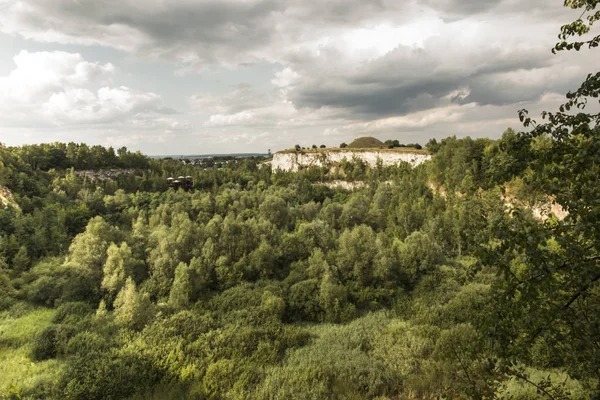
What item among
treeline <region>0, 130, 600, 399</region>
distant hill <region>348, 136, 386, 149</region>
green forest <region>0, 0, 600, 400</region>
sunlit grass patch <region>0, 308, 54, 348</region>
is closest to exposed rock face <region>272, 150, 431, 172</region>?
green forest <region>0, 0, 600, 400</region>

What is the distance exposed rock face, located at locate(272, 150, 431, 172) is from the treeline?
2561 cm

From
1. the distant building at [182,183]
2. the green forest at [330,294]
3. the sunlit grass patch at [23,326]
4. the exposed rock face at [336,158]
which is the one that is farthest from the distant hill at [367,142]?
the sunlit grass patch at [23,326]

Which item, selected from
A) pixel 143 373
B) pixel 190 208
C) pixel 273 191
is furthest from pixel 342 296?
pixel 273 191

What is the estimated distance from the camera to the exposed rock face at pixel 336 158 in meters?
84.8

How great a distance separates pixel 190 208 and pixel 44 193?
25.7 metres

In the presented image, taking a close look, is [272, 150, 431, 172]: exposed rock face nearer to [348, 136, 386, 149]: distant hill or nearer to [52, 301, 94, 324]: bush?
[348, 136, 386, 149]: distant hill

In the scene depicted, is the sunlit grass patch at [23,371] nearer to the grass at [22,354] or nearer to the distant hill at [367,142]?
the grass at [22,354]

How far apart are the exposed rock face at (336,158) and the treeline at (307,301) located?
1008 inches

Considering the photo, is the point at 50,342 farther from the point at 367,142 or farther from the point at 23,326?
the point at 367,142

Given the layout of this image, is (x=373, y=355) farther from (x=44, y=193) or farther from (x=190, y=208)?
(x=44, y=193)

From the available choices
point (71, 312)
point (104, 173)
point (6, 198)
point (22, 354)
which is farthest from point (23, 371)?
point (104, 173)

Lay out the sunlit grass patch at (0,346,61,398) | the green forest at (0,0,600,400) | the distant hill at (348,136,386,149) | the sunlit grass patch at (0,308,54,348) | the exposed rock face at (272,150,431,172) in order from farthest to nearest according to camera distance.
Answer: the distant hill at (348,136,386,149), the exposed rock face at (272,150,431,172), the sunlit grass patch at (0,308,54,348), the sunlit grass patch at (0,346,61,398), the green forest at (0,0,600,400)

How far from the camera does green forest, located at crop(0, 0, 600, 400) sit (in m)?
5.91

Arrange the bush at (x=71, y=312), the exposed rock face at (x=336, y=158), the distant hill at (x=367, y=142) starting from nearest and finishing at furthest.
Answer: the bush at (x=71, y=312) → the exposed rock face at (x=336, y=158) → the distant hill at (x=367, y=142)
